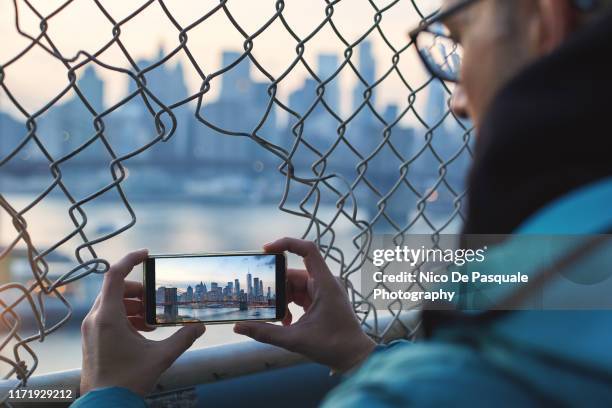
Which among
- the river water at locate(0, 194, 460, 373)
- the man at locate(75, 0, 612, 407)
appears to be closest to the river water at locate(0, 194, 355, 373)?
the river water at locate(0, 194, 460, 373)

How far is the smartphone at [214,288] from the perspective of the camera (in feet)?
3.22

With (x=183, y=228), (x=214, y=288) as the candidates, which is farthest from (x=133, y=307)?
(x=183, y=228)

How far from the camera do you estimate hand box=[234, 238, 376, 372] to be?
1.02 m

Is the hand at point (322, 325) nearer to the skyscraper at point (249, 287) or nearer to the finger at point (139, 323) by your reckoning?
the skyscraper at point (249, 287)

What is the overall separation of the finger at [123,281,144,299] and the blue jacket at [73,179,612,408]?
0.56m

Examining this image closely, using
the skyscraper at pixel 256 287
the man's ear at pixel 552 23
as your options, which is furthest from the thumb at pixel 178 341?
the man's ear at pixel 552 23

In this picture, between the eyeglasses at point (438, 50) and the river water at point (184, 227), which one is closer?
the eyeglasses at point (438, 50)

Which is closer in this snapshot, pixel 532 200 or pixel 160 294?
pixel 532 200

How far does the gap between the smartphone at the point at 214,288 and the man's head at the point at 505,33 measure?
46cm

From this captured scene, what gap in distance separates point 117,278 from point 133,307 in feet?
0.30

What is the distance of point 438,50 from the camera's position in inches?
36.6

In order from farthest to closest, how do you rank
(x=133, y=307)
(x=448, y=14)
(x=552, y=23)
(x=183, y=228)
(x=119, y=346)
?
1. (x=183, y=228)
2. (x=133, y=307)
3. (x=119, y=346)
4. (x=448, y=14)
5. (x=552, y=23)

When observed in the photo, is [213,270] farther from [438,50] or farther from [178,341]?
[438,50]

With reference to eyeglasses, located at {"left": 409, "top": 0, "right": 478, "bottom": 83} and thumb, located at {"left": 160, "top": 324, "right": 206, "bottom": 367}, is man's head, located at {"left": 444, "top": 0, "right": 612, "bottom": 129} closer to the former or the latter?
eyeglasses, located at {"left": 409, "top": 0, "right": 478, "bottom": 83}
